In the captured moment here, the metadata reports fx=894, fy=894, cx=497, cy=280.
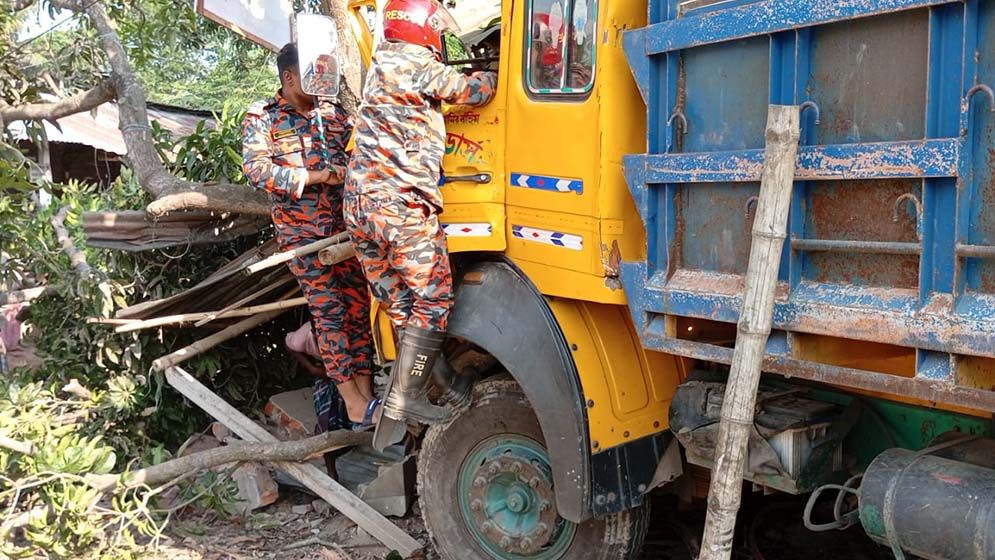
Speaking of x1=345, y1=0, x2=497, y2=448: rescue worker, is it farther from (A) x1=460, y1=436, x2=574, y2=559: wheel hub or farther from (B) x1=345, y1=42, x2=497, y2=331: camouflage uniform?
(A) x1=460, y1=436, x2=574, y2=559: wheel hub

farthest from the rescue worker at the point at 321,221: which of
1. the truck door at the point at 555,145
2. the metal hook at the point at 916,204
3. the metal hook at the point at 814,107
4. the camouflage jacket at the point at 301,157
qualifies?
the metal hook at the point at 916,204

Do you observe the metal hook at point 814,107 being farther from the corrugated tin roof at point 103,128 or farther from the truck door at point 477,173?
the corrugated tin roof at point 103,128

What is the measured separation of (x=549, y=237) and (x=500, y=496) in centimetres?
107

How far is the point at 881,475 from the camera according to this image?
245 cm

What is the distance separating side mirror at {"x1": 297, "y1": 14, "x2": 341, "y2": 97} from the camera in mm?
3420

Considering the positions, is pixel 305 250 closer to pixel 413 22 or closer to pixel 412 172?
pixel 412 172

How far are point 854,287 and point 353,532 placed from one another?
9.57 feet

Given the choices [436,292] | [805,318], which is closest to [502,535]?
[436,292]

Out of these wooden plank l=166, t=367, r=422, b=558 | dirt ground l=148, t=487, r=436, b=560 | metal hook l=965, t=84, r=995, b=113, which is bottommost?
dirt ground l=148, t=487, r=436, b=560

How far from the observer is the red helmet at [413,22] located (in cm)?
335

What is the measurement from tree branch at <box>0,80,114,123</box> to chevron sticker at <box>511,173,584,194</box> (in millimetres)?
3937

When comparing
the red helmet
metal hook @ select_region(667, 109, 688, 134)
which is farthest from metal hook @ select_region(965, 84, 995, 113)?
the red helmet

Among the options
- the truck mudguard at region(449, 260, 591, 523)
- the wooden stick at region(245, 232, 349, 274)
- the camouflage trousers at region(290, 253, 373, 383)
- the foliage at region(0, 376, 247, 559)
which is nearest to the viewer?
the truck mudguard at region(449, 260, 591, 523)

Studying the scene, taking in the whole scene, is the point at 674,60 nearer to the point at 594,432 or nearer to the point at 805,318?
the point at 805,318
